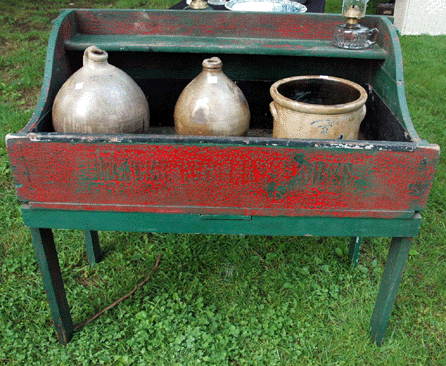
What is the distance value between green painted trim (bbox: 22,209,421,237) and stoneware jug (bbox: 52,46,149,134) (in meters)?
0.32

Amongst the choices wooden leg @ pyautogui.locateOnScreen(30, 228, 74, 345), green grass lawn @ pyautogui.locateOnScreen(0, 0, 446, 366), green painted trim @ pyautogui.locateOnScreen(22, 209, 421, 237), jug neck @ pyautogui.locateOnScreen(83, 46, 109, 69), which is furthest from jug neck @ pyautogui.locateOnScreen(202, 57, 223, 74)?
green grass lawn @ pyautogui.locateOnScreen(0, 0, 446, 366)

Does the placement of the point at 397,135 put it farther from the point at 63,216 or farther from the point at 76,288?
the point at 76,288

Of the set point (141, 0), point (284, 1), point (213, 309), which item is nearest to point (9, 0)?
point (141, 0)

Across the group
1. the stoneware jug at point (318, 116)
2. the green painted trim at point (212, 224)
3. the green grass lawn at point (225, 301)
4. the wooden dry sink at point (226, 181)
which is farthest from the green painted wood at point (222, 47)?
the green grass lawn at point (225, 301)

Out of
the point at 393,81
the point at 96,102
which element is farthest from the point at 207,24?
the point at 393,81

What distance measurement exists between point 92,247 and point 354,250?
1458mm

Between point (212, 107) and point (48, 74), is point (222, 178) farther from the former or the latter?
point (48, 74)

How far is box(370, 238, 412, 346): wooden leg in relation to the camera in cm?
170

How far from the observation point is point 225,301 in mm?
2316

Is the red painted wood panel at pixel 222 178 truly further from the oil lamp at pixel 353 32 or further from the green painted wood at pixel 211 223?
the oil lamp at pixel 353 32

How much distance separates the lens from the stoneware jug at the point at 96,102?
1652 millimetres

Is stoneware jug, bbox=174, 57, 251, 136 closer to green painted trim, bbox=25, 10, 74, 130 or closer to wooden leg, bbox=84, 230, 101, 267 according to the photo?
green painted trim, bbox=25, 10, 74, 130

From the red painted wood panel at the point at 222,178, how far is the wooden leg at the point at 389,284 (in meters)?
0.21

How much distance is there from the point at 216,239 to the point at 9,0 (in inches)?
280
